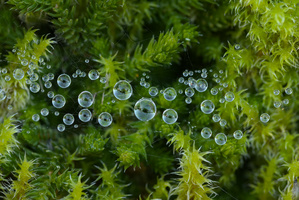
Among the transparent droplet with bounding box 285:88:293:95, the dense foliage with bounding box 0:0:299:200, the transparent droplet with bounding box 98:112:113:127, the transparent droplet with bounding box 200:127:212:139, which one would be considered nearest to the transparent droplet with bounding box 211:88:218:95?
the dense foliage with bounding box 0:0:299:200

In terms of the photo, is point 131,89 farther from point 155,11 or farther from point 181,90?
point 155,11

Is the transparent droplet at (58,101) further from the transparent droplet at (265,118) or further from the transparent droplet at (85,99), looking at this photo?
the transparent droplet at (265,118)

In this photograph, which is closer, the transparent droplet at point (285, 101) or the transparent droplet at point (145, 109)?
the transparent droplet at point (145, 109)

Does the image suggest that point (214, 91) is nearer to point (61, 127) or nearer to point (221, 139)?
point (221, 139)

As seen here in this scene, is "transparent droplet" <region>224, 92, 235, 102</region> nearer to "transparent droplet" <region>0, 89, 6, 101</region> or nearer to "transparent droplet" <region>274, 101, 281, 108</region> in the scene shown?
"transparent droplet" <region>274, 101, 281, 108</region>

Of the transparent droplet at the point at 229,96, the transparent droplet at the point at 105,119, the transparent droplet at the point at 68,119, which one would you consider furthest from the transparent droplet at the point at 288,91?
the transparent droplet at the point at 68,119

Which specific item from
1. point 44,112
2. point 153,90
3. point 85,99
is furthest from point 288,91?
point 44,112

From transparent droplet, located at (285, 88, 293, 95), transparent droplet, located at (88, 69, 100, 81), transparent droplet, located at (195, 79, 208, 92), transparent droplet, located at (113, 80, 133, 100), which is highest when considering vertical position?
transparent droplet, located at (285, 88, 293, 95)
